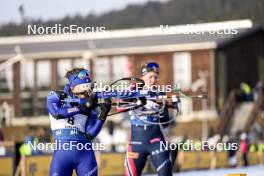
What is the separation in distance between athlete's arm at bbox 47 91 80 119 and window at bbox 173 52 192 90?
57.7 feet

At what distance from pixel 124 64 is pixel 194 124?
9.45ft

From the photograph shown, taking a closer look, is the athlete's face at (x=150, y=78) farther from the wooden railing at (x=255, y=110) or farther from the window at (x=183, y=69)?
the wooden railing at (x=255, y=110)

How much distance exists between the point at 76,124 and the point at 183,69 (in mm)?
20033

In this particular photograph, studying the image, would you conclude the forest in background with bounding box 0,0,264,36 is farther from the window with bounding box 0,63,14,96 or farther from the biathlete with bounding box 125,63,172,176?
the biathlete with bounding box 125,63,172,176

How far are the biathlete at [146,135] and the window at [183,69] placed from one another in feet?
51.3

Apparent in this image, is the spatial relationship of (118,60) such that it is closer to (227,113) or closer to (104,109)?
(227,113)

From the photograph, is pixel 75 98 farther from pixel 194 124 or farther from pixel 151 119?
pixel 194 124

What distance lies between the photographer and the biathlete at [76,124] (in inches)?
472

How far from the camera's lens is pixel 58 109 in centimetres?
1210

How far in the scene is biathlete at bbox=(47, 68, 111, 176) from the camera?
12.0 meters

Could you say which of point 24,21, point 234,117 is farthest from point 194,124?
point 24,21

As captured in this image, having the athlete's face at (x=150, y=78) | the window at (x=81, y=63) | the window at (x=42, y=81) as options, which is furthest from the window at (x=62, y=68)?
the athlete's face at (x=150, y=78)

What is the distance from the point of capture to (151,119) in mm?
14055

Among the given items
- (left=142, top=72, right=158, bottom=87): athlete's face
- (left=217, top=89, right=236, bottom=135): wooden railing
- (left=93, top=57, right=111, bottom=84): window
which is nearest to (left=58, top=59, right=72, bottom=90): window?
A: (left=93, top=57, right=111, bottom=84): window
